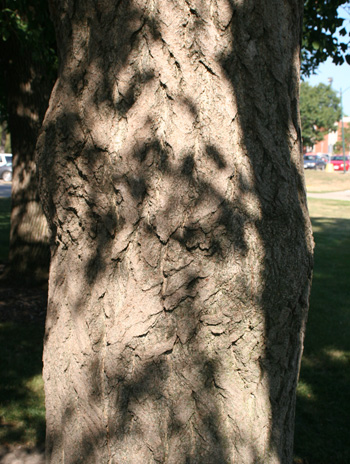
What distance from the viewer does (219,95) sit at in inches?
73.2

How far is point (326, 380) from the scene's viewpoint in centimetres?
482

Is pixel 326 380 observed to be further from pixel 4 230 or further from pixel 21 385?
pixel 4 230

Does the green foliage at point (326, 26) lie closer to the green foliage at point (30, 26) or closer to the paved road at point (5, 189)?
the green foliage at point (30, 26)

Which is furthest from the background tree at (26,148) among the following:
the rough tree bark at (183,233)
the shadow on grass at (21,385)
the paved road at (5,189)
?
the paved road at (5,189)

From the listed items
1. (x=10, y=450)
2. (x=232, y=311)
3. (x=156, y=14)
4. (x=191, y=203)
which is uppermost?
(x=156, y=14)

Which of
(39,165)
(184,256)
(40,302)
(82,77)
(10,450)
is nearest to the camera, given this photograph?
(184,256)

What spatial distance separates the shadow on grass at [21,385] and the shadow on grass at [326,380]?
200 cm

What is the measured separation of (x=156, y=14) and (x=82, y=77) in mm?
366

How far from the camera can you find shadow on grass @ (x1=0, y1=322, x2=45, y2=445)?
392 centimetres

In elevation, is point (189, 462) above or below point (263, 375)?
below

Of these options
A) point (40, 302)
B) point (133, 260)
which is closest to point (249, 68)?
point (133, 260)

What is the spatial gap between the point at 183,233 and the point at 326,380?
3.55 m

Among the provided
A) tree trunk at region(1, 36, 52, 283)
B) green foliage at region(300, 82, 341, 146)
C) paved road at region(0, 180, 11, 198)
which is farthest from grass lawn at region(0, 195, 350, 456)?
green foliage at region(300, 82, 341, 146)

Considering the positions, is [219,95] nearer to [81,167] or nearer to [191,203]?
[191,203]
